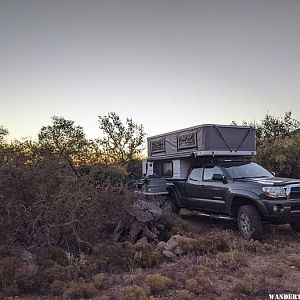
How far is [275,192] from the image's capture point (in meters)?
8.27

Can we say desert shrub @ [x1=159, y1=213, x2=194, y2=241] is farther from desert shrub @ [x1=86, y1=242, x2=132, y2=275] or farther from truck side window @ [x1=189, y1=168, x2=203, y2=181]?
desert shrub @ [x1=86, y1=242, x2=132, y2=275]

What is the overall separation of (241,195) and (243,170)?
116 cm

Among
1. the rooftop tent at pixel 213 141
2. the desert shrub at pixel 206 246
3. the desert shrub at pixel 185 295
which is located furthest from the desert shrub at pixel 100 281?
the rooftop tent at pixel 213 141

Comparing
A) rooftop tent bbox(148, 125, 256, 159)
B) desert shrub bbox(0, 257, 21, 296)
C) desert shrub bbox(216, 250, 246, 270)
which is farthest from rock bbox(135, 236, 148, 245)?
rooftop tent bbox(148, 125, 256, 159)

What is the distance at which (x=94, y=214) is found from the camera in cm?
709

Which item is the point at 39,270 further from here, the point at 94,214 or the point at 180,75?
the point at 180,75

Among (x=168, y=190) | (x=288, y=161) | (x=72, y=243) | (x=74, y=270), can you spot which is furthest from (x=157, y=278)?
(x=288, y=161)

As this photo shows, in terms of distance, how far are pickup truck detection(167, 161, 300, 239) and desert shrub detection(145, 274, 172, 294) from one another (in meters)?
3.61

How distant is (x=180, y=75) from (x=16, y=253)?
946cm

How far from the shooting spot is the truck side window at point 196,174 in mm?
10919

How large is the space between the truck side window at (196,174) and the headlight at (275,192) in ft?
9.20

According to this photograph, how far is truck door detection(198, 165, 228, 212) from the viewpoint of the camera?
9.68 meters

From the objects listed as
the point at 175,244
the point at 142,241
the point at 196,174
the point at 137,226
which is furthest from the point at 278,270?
the point at 196,174

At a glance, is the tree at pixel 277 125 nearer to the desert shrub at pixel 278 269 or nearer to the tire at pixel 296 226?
the tire at pixel 296 226
